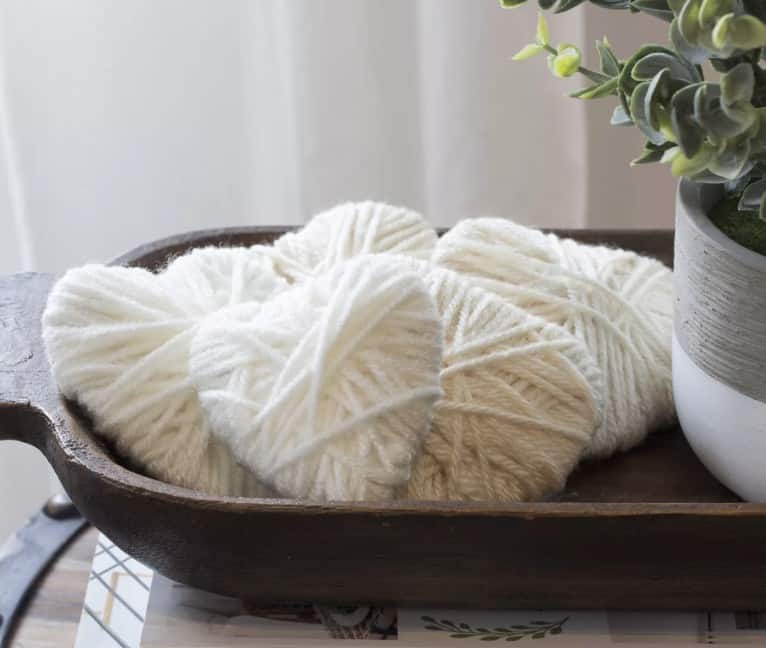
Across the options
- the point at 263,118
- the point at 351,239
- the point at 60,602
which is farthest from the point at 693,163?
the point at 263,118

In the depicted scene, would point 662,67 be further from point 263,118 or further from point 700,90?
point 263,118

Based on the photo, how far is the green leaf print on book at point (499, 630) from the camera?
0.54 metres

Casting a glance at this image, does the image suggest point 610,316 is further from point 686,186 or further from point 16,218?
point 16,218

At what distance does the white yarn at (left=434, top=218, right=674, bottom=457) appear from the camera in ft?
1.88

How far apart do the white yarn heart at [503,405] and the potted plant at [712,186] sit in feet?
0.18

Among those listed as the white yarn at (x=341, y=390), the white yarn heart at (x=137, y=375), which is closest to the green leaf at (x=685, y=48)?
the white yarn at (x=341, y=390)

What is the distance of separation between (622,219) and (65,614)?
2.20 ft

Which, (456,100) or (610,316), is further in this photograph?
(456,100)

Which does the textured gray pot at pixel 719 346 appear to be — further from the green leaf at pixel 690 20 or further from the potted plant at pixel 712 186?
the green leaf at pixel 690 20

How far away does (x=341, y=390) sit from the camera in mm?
486

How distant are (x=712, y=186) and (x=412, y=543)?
204 mm

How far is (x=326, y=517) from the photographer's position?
47 centimetres

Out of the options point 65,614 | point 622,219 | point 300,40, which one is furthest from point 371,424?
point 622,219

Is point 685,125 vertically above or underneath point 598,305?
above
